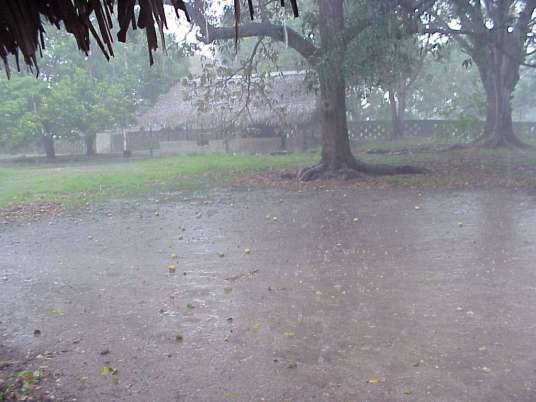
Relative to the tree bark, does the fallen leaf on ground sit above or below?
below

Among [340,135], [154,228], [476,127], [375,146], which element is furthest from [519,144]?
[154,228]

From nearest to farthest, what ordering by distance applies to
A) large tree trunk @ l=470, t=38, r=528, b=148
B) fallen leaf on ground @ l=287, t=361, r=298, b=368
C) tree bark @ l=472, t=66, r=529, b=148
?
fallen leaf on ground @ l=287, t=361, r=298, b=368 < large tree trunk @ l=470, t=38, r=528, b=148 < tree bark @ l=472, t=66, r=529, b=148

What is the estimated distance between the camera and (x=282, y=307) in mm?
5344

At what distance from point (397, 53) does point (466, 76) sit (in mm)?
26806

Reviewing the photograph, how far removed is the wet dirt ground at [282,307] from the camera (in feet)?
12.7

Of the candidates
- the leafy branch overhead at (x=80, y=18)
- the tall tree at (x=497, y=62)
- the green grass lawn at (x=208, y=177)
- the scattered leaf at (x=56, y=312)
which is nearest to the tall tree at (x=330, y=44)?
the green grass lawn at (x=208, y=177)

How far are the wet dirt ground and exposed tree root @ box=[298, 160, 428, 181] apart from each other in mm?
4810

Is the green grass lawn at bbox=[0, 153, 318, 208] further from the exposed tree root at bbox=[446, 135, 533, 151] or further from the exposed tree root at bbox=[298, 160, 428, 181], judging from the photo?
the exposed tree root at bbox=[446, 135, 533, 151]

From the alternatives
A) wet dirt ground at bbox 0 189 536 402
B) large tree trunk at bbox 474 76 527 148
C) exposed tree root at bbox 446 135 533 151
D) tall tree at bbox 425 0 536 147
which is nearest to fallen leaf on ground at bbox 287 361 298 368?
wet dirt ground at bbox 0 189 536 402

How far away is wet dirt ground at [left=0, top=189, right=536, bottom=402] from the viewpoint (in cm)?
386

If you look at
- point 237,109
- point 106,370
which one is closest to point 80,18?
point 106,370

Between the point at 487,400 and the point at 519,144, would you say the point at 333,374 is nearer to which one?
the point at 487,400

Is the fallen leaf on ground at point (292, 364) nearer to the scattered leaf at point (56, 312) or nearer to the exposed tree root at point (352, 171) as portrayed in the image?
the scattered leaf at point (56, 312)

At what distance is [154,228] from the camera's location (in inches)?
381
